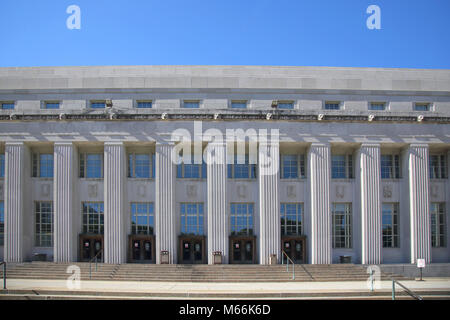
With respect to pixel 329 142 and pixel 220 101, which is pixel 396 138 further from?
pixel 220 101

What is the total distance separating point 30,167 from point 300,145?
67.7 feet

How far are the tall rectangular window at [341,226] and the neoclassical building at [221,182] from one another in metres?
0.08

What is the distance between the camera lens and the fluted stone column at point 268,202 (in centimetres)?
2716

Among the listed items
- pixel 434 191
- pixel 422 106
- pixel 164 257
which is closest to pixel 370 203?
pixel 434 191

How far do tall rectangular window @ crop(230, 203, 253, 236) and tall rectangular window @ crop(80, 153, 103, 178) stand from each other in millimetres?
10622

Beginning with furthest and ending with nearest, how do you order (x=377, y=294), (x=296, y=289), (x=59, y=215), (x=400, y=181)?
(x=400, y=181) < (x=59, y=215) < (x=296, y=289) < (x=377, y=294)

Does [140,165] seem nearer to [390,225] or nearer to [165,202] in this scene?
[165,202]

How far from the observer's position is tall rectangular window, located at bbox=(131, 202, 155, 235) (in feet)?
93.6

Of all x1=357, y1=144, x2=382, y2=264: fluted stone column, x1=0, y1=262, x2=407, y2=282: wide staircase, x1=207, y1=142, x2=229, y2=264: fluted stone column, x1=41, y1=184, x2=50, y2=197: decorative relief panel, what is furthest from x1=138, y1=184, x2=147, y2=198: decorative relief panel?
x1=357, y1=144, x2=382, y2=264: fluted stone column

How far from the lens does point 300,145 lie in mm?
28562

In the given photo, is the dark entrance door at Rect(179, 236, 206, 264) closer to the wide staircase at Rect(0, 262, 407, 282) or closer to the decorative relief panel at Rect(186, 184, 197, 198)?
the wide staircase at Rect(0, 262, 407, 282)

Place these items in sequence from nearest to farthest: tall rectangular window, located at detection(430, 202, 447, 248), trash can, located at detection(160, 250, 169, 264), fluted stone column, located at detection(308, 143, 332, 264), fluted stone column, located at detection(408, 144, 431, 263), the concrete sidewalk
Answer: the concrete sidewalk
trash can, located at detection(160, 250, 169, 264)
fluted stone column, located at detection(308, 143, 332, 264)
fluted stone column, located at detection(408, 144, 431, 263)
tall rectangular window, located at detection(430, 202, 447, 248)

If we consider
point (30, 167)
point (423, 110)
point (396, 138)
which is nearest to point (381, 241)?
point (396, 138)

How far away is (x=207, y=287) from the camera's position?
20906 millimetres
